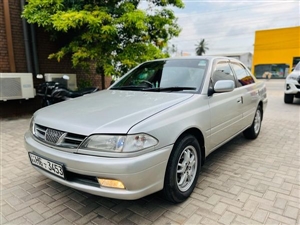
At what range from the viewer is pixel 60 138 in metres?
1.99

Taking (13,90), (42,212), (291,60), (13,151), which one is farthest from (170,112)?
(291,60)

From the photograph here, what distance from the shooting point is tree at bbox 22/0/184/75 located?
5055 millimetres

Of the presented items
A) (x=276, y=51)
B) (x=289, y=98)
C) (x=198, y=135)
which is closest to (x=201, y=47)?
(x=276, y=51)

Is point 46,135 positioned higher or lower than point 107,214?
higher

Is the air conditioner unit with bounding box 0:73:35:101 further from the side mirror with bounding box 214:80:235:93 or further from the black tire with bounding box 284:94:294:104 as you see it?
the black tire with bounding box 284:94:294:104

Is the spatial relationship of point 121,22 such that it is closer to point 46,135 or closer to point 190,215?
point 46,135

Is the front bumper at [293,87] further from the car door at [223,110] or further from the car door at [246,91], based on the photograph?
the car door at [223,110]

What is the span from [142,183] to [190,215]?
0.66 metres

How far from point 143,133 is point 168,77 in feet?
4.32

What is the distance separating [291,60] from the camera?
94.7ft

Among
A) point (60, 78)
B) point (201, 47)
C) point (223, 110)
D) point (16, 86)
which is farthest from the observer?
point (201, 47)

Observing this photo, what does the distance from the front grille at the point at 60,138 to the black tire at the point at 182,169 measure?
0.83m

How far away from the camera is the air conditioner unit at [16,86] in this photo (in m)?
5.70

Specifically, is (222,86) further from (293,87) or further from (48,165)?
(293,87)
